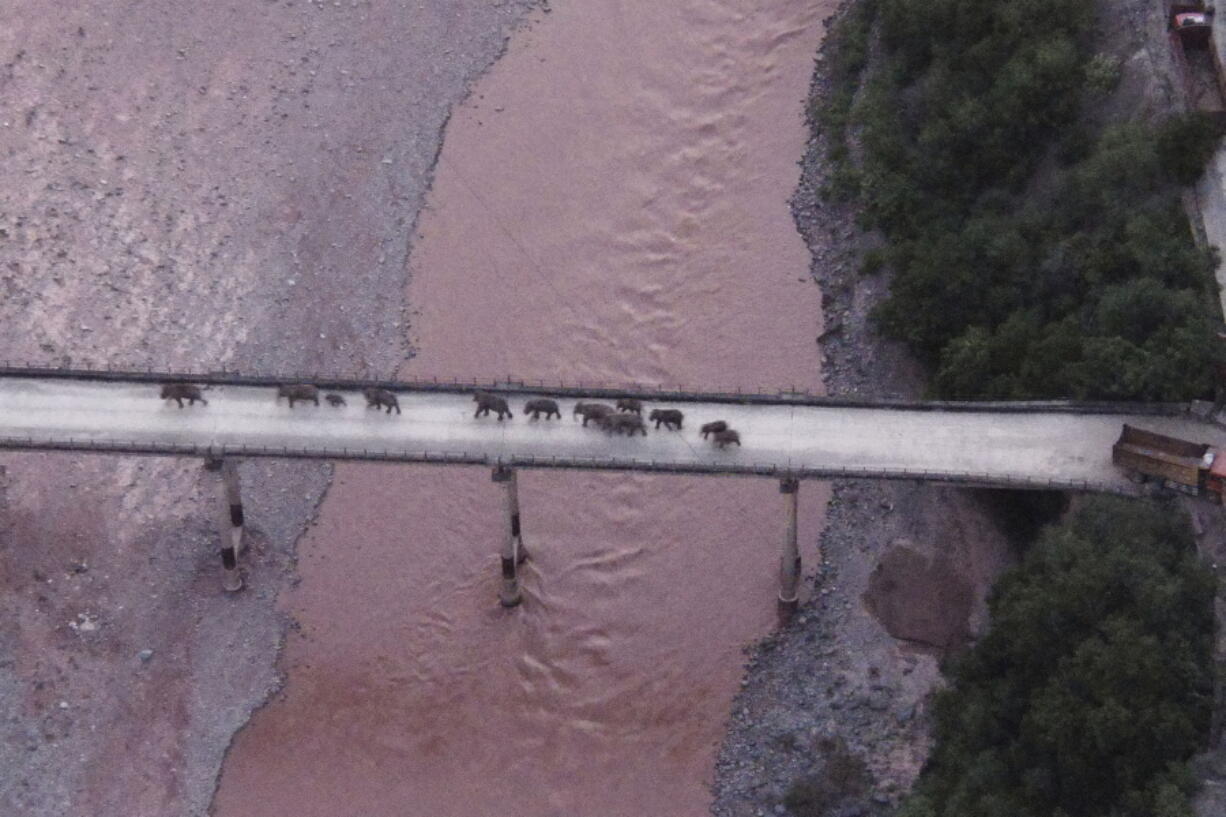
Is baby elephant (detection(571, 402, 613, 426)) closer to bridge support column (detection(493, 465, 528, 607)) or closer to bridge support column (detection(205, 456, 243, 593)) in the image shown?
bridge support column (detection(493, 465, 528, 607))

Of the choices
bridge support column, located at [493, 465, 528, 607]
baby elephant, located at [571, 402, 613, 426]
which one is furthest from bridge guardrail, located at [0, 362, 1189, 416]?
bridge support column, located at [493, 465, 528, 607]

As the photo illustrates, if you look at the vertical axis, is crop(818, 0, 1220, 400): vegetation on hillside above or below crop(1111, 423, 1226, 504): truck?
above

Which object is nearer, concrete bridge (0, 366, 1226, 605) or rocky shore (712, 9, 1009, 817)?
rocky shore (712, 9, 1009, 817)

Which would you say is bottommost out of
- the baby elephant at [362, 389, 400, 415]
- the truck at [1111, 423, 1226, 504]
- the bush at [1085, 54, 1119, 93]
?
the truck at [1111, 423, 1226, 504]

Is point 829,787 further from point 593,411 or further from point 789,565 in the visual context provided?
point 593,411

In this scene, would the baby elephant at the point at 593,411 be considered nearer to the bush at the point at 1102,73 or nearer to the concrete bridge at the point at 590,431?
the concrete bridge at the point at 590,431

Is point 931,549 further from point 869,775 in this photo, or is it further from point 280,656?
point 280,656

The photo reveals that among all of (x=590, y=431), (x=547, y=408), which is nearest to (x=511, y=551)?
(x=590, y=431)

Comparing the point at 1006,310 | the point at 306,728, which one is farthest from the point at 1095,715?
the point at 306,728
